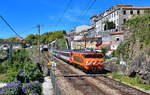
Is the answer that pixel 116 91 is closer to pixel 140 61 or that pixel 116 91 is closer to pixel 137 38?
pixel 140 61

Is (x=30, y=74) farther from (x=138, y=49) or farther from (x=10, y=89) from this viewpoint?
(x=138, y=49)

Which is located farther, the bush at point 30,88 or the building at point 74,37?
the building at point 74,37

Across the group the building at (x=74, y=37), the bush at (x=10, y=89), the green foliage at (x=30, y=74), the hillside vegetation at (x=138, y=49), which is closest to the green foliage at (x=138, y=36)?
the hillside vegetation at (x=138, y=49)

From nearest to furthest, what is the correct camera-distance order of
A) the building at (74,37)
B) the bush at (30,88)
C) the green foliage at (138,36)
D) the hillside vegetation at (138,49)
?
the bush at (30,88)
the hillside vegetation at (138,49)
the green foliage at (138,36)
the building at (74,37)

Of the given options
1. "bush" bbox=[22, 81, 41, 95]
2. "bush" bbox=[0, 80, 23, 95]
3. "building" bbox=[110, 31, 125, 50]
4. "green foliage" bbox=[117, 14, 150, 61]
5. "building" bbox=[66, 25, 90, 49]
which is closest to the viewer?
"bush" bbox=[0, 80, 23, 95]

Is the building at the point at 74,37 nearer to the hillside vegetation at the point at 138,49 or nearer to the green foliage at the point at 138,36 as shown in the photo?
the green foliage at the point at 138,36

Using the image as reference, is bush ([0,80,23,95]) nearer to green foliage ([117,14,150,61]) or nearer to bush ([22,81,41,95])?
bush ([22,81,41,95])

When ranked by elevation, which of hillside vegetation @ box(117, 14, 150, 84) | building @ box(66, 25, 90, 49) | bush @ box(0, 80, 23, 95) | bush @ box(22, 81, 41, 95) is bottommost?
bush @ box(22, 81, 41, 95)

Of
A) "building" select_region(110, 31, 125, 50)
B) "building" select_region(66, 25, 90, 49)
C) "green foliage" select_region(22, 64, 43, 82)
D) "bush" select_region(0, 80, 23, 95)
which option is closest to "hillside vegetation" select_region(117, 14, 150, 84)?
"green foliage" select_region(22, 64, 43, 82)

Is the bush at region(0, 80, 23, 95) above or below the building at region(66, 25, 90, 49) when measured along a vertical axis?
below

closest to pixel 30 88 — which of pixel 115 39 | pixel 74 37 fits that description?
pixel 115 39

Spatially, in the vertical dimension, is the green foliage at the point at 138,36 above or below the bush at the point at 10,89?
above

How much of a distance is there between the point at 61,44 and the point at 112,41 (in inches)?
1043

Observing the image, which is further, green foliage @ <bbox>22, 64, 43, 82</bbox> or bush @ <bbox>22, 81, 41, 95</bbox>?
green foliage @ <bbox>22, 64, 43, 82</bbox>
